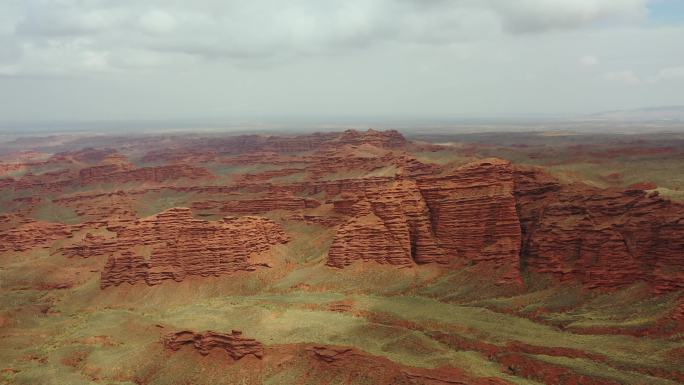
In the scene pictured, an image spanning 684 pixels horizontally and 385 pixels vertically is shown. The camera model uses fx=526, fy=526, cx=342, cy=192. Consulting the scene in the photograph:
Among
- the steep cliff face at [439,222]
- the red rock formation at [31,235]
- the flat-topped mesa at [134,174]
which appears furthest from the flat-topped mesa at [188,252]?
the flat-topped mesa at [134,174]

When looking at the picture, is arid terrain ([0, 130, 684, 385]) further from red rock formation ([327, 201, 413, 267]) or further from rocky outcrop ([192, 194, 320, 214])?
rocky outcrop ([192, 194, 320, 214])

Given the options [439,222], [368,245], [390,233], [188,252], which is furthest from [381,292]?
[188,252]

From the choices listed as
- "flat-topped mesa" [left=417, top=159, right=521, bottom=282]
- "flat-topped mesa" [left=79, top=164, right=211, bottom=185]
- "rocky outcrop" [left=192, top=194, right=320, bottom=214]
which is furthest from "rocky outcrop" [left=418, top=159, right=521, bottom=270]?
"flat-topped mesa" [left=79, top=164, right=211, bottom=185]

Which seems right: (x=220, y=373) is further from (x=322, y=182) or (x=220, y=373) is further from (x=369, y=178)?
(x=322, y=182)

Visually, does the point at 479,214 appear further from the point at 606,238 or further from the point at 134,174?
the point at 134,174

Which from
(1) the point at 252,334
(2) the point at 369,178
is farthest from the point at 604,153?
(1) the point at 252,334
